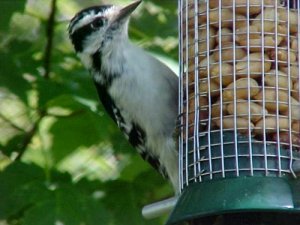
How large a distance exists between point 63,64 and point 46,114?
1.26 feet

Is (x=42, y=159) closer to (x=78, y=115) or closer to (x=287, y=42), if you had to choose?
(x=78, y=115)

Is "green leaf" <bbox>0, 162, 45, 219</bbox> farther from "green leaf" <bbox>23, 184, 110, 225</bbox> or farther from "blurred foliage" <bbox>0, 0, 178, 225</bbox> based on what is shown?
"green leaf" <bbox>23, 184, 110, 225</bbox>

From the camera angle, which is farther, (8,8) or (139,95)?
(8,8)

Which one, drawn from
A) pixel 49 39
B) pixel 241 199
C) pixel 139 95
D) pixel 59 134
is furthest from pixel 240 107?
pixel 49 39

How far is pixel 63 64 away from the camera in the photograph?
23.5 ft

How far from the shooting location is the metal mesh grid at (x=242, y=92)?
5.50 m

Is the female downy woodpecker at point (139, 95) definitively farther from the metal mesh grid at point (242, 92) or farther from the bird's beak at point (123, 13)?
the metal mesh grid at point (242, 92)

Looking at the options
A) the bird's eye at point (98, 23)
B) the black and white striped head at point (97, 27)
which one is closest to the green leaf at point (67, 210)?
the black and white striped head at point (97, 27)

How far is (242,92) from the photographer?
5586mm

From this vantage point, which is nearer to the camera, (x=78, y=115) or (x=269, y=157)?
(x=269, y=157)

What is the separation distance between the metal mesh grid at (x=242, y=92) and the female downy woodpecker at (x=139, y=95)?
716 millimetres

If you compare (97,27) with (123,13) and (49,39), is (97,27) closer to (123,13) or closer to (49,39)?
(123,13)

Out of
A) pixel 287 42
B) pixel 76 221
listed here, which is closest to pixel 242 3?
pixel 287 42

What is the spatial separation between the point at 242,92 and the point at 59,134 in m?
1.67
